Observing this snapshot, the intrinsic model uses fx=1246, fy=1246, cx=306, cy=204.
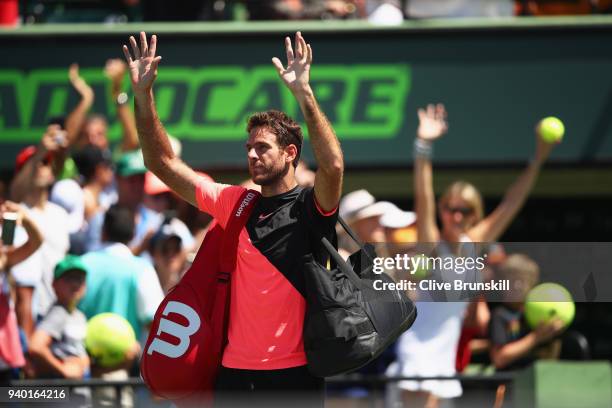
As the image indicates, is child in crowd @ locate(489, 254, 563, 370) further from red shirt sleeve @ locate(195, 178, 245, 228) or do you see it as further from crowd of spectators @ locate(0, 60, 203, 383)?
red shirt sleeve @ locate(195, 178, 245, 228)

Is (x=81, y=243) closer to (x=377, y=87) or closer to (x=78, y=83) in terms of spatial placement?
(x=78, y=83)

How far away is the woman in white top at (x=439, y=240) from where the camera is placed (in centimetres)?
723

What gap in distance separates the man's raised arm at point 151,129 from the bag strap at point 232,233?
0.31m

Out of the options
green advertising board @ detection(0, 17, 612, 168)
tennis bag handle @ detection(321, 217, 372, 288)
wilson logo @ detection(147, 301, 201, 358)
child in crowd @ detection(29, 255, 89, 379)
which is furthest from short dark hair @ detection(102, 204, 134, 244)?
tennis bag handle @ detection(321, 217, 372, 288)

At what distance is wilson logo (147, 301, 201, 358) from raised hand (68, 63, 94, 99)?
4534 millimetres

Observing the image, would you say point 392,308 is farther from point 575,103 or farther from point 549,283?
point 575,103

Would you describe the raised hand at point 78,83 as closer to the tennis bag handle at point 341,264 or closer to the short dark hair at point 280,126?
the short dark hair at point 280,126

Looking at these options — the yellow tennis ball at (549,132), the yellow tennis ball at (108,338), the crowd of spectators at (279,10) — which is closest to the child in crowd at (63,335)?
the yellow tennis ball at (108,338)

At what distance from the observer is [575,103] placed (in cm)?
949

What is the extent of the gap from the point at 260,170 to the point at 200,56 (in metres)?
4.59

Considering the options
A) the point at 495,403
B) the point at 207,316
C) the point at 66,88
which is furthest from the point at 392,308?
the point at 66,88

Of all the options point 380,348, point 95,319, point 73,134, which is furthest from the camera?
point 73,134

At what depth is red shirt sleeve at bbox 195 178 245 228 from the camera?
17.2ft

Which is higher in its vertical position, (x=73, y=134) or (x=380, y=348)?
(x=73, y=134)
